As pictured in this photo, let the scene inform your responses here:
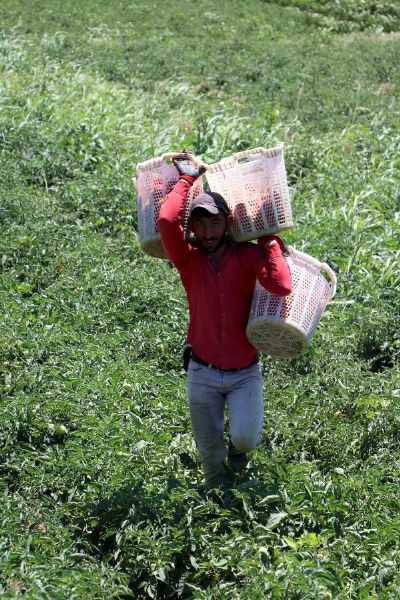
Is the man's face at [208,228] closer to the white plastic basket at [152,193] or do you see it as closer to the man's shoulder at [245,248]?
the man's shoulder at [245,248]

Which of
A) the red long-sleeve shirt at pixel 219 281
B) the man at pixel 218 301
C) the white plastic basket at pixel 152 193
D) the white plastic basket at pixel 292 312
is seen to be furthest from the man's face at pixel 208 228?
the white plastic basket at pixel 152 193

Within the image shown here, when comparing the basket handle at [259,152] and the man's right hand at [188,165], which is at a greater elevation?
the basket handle at [259,152]

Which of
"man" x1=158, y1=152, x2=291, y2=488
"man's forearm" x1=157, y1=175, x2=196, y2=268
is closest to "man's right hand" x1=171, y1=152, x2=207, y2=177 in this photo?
"man" x1=158, y1=152, x2=291, y2=488

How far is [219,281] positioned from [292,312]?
417mm

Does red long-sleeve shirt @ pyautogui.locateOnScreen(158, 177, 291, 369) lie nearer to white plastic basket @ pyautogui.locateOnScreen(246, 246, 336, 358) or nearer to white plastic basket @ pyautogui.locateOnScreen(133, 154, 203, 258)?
white plastic basket @ pyautogui.locateOnScreen(246, 246, 336, 358)

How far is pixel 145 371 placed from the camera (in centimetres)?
692

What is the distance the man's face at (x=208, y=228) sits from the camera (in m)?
4.99

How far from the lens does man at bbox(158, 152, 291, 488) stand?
506 cm

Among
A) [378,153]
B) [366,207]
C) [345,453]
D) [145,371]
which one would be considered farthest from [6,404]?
[378,153]

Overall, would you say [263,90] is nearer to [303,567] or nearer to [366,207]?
[366,207]

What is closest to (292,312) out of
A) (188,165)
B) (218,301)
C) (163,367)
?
(218,301)

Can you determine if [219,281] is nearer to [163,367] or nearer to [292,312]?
[292,312]

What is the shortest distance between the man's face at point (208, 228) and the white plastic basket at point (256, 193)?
175 mm

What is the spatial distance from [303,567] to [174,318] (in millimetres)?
3271
